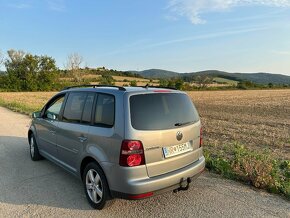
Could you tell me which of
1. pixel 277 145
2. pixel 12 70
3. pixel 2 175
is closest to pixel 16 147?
pixel 2 175

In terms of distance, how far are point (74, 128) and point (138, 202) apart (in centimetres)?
149

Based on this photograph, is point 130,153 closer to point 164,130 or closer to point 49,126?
point 164,130

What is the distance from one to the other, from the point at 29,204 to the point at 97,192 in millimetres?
1039

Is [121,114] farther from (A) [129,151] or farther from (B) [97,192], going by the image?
(B) [97,192]

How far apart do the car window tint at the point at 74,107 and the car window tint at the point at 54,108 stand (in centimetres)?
34

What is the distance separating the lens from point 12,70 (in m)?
63.4

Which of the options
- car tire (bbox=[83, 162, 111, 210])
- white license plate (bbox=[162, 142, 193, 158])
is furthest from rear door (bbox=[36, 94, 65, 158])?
white license plate (bbox=[162, 142, 193, 158])

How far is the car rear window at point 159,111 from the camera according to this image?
354 cm

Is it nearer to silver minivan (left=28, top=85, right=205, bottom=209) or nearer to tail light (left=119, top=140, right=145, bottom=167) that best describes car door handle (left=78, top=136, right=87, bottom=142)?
silver minivan (left=28, top=85, right=205, bottom=209)

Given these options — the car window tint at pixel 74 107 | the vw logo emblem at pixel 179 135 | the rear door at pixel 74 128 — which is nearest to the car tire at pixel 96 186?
the rear door at pixel 74 128

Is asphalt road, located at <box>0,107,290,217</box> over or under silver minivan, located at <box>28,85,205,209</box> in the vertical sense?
under

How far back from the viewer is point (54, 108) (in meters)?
5.38

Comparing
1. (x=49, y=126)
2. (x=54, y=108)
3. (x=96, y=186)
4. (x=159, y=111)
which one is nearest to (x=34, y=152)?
(x=49, y=126)

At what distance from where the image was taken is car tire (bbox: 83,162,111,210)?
3699mm
